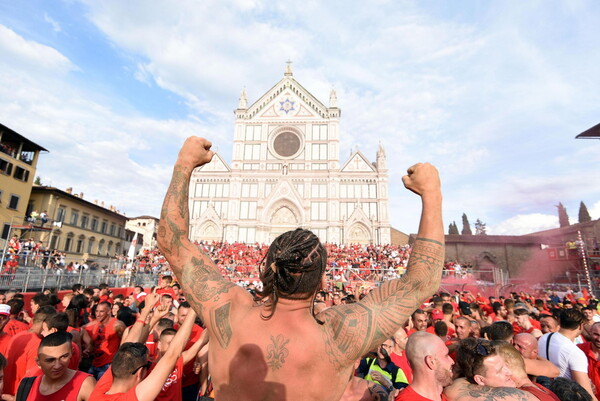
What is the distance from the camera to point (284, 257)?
1482 mm

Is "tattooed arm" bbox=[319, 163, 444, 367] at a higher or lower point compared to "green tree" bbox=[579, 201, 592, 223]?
lower

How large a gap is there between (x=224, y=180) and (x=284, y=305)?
3612 cm

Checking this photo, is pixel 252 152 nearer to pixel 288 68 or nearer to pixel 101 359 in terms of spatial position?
pixel 288 68

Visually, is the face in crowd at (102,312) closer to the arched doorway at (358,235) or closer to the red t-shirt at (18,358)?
the red t-shirt at (18,358)

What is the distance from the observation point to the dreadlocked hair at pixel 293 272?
146cm

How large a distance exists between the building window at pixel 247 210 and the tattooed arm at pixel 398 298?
3369cm

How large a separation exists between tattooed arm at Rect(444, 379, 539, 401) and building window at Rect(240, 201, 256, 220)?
32924 mm

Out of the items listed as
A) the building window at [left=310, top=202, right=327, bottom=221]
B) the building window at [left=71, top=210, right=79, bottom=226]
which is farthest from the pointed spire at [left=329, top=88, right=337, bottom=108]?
the building window at [left=71, top=210, right=79, bottom=226]

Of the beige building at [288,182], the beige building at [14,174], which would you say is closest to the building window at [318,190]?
the beige building at [288,182]

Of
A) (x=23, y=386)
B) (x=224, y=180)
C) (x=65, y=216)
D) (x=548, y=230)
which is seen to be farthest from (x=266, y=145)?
(x=23, y=386)

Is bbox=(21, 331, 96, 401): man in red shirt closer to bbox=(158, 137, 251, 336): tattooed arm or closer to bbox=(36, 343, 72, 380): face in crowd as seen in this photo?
bbox=(36, 343, 72, 380): face in crowd

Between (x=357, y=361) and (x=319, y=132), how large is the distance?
36.5 m

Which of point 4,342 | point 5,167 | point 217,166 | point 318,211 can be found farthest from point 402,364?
point 217,166

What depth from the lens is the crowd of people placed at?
2424 mm
